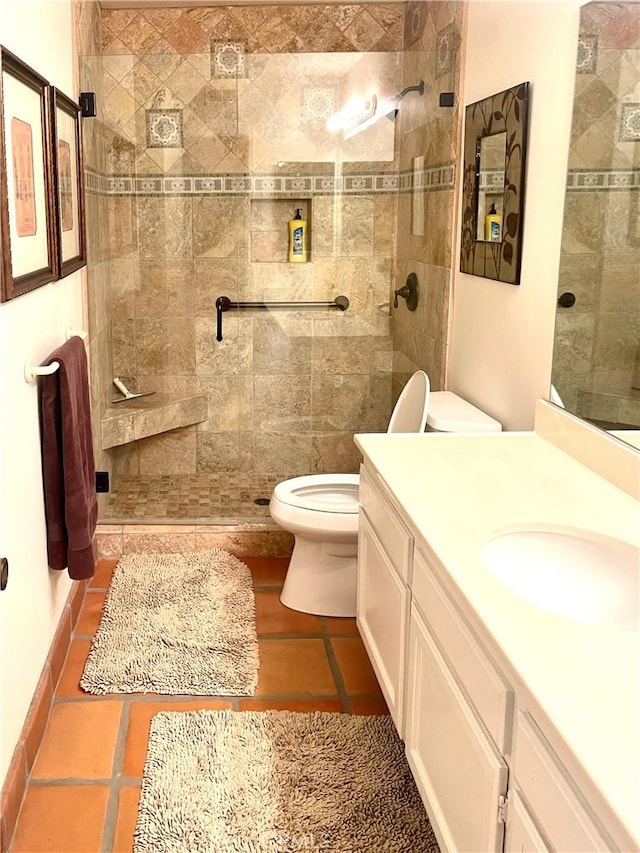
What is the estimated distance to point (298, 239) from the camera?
3.78 metres

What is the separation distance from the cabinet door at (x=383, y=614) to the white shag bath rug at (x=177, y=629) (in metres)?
0.47

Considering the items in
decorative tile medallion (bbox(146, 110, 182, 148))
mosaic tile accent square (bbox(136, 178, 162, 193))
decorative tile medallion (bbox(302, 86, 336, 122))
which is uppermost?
decorative tile medallion (bbox(302, 86, 336, 122))

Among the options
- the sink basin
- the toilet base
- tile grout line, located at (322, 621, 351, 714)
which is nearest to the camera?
the sink basin

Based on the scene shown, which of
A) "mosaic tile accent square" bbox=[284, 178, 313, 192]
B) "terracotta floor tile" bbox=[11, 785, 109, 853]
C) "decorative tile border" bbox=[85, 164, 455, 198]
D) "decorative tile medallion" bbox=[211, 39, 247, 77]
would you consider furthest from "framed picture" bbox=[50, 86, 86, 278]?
"terracotta floor tile" bbox=[11, 785, 109, 853]

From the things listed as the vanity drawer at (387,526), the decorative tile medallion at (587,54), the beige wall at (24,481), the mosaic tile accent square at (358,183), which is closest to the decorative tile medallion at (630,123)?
the decorative tile medallion at (587,54)

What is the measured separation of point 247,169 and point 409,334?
1029 millimetres

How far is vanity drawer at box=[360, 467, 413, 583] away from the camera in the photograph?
1.86m

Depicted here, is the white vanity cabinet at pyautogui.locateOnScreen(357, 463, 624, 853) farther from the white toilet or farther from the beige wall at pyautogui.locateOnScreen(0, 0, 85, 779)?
the beige wall at pyautogui.locateOnScreen(0, 0, 85, 779)

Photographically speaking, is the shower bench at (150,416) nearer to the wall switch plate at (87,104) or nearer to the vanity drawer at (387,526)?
the wall switch plate at (87,104)

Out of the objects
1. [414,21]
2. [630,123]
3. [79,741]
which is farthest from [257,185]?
[79,741]

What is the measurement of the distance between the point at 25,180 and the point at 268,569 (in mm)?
1793

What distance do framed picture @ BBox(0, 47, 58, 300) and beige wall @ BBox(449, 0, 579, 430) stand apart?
4.65 ft

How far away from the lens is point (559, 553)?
1.67 m

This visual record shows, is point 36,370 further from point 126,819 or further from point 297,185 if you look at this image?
point 297,185
